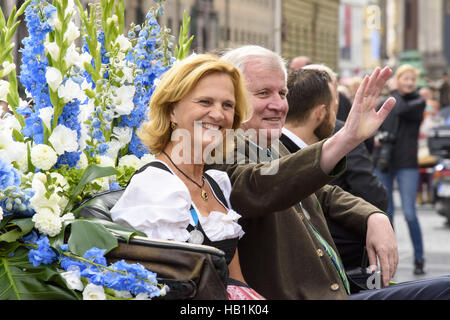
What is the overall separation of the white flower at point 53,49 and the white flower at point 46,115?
0.56 ft

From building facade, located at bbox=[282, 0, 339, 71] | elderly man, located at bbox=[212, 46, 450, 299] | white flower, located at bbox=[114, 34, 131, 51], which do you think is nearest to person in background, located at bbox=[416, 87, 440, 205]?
elderly man, located at bbox=[212, 46, 450, 299]

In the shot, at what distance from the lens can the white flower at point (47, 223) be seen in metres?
2.72

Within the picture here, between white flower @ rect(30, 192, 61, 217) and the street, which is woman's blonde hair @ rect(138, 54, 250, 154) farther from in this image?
the street

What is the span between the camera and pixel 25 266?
8.78 feet

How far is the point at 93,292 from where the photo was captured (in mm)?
2598

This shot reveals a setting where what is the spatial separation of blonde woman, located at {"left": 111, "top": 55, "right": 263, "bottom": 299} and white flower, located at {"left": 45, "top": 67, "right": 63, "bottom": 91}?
310 mm

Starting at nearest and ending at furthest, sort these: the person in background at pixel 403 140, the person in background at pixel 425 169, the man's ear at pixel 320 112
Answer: the man's ear at pixel 320 112 < the person in background at pixel 403 140 < the person in background at pixel 425 169

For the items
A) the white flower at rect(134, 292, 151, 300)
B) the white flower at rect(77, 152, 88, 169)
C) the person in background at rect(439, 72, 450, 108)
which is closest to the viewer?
the white flower at rect(134, 292, 151, 300)

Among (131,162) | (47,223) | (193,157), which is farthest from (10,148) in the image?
(131,162)

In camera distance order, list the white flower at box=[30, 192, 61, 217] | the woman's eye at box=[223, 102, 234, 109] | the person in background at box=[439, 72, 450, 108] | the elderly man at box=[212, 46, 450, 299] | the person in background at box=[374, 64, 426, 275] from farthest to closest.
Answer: the person in background at box=[439, 72, 450, 108], the person in background at box=[374, 64, 426, 275], the woman's eye at box=[223, 102, 234, 109], the elderly man at box=[212, 46, 450, 299], the white flower at box=[30, 192, 61, 217]

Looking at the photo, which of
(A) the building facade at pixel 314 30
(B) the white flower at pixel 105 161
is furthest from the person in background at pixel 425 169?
(A) the building facade at pixel 314 30

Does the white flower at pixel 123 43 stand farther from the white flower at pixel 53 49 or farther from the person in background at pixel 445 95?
the person in background at pixel 445 95

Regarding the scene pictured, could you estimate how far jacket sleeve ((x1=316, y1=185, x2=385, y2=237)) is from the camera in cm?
382

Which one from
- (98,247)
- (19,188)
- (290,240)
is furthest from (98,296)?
(290,240)
